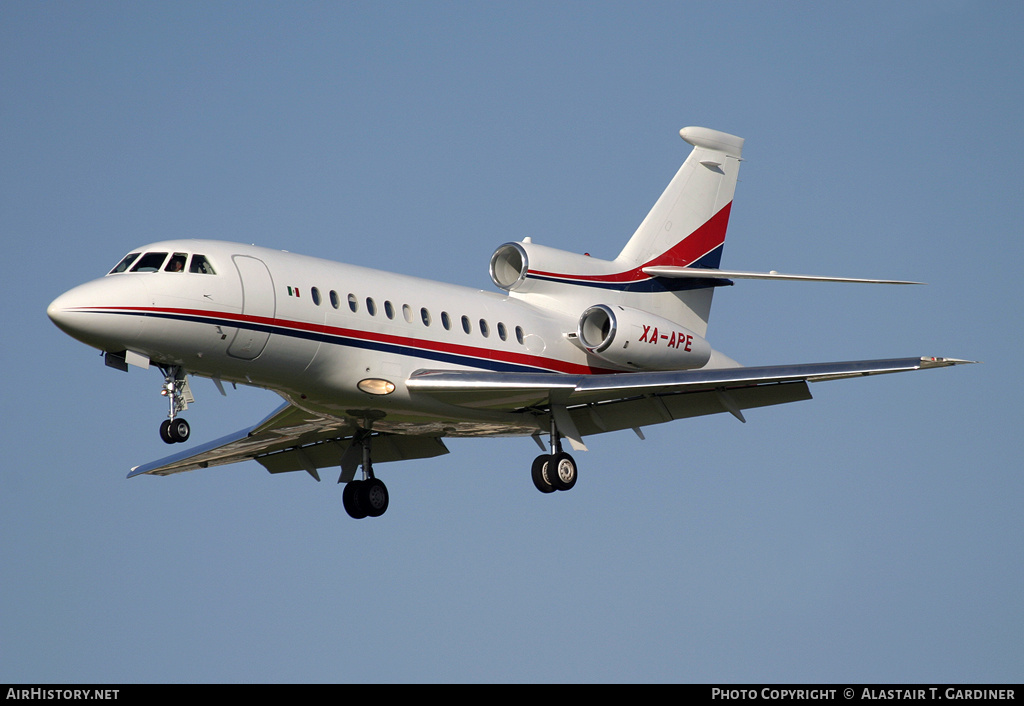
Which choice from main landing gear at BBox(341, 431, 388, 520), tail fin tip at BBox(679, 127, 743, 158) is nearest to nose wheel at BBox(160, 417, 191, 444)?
main landing gear at BBox(341, 431, 388, 520)

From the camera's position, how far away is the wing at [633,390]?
2094cm

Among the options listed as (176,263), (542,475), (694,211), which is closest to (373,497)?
(542,475)

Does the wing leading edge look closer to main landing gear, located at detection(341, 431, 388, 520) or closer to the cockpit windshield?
main landing gear, located at detection(341, 431, 388, 520)

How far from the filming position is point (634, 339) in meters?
23.1

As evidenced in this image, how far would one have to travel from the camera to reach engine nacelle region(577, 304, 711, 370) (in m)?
23.0

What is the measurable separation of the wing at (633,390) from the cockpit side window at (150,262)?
4.15m

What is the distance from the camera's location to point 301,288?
787 inches

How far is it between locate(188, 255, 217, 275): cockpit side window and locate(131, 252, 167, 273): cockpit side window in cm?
40

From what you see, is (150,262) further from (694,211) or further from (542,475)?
(694,211)

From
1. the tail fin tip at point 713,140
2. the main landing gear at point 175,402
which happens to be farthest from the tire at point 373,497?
the tail fin tip at point 713,140

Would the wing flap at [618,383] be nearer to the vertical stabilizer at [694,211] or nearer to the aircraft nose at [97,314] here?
the vertical stabilizer at [694,211]
